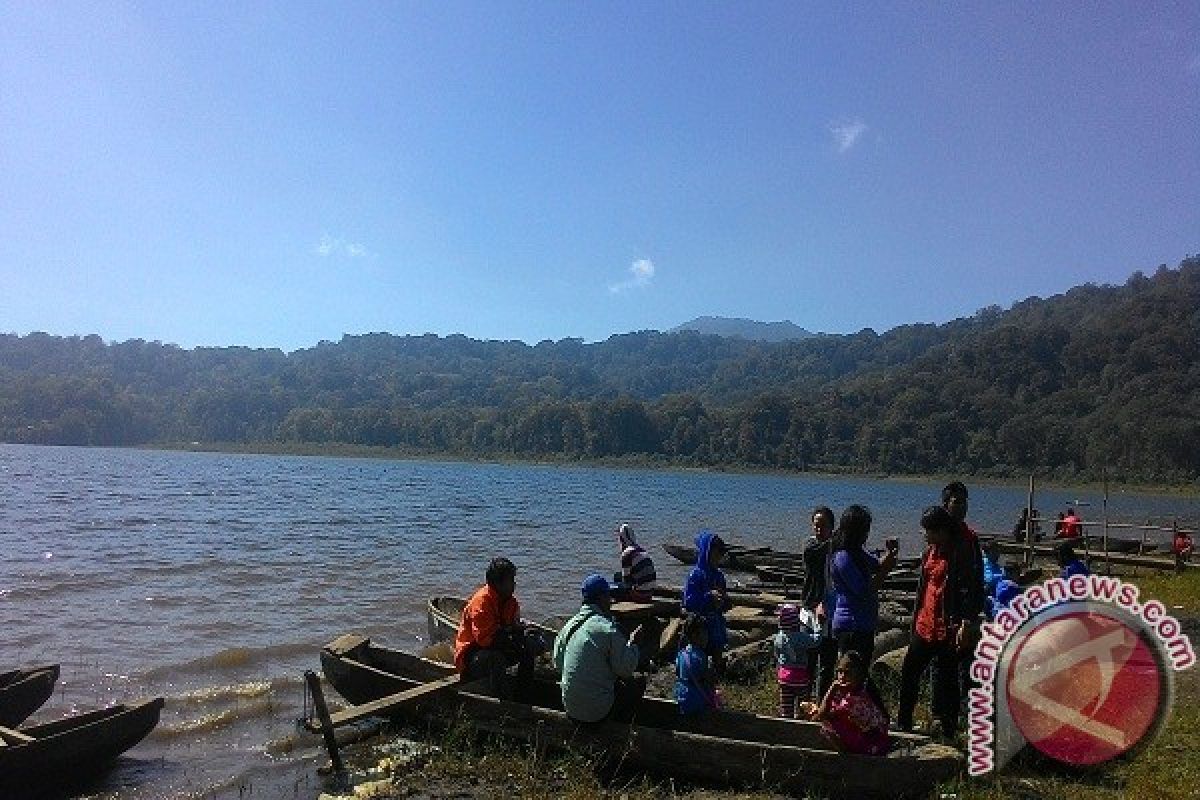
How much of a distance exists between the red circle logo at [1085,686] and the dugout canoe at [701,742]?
2.69 feet

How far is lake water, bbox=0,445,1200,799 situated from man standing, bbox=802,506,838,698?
5427 millimetres

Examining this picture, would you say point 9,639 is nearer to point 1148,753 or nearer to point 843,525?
point 843,525

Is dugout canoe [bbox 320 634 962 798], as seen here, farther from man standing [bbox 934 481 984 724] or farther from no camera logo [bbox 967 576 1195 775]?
man standing [bbox 934 481 984 724]

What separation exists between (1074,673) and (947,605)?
1.43 m

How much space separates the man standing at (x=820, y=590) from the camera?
8883 millimetres

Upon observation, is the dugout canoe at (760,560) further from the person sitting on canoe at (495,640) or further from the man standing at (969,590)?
A: the man standing at (969,590)

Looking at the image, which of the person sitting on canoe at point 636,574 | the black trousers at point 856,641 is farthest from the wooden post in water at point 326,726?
the person sitting on canoe at point 636,574

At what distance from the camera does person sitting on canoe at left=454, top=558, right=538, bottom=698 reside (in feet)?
30.3

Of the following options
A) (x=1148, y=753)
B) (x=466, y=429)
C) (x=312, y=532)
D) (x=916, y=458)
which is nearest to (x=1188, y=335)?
(x=916, y=458)

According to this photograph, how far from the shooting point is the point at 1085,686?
623 cm

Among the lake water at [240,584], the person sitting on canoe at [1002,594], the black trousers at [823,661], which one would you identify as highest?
the person sitting on canoe at [1002,594]

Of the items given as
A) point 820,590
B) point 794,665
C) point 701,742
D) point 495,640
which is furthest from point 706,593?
point 495,640

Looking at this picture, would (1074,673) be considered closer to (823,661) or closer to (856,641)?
(856,641)

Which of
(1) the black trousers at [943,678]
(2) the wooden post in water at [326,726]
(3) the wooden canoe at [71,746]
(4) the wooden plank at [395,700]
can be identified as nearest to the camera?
(1) the black trousers at [943,678]
